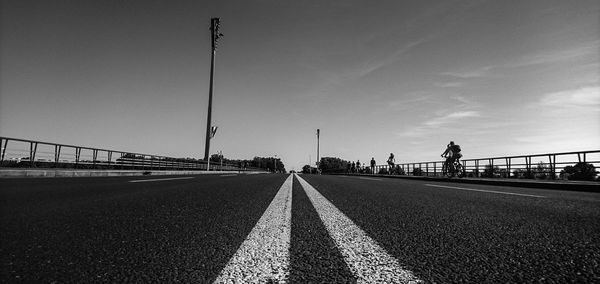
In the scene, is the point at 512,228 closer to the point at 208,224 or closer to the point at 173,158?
the point at 208,224

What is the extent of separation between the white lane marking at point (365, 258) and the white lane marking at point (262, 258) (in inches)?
11.6

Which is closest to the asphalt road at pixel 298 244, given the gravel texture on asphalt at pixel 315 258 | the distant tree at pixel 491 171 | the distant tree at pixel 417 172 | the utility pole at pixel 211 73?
the gravel texture on asphalt at pixel 315 258

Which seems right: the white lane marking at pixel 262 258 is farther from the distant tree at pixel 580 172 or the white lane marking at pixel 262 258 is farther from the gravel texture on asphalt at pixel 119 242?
the distant tree at pixel 580 172

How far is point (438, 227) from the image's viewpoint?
244 cm

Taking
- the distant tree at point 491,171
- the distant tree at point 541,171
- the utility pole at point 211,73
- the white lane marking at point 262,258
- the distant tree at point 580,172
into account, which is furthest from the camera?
the utility pole at point 211,73

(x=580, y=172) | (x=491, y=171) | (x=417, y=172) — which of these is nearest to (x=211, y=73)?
(x=417, y=172)

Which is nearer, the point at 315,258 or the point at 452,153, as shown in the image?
the point at 315,258

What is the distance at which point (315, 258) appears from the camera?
1541 millimetres

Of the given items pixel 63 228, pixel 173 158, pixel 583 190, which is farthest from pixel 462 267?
pixel 173 158

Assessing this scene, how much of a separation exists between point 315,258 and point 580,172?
17701mm

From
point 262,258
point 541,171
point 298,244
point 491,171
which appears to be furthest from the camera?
point 491,171

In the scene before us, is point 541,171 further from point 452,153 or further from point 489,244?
point 489,244

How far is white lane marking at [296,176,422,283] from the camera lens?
1274 millimetres

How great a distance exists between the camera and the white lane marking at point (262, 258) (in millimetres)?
1271
